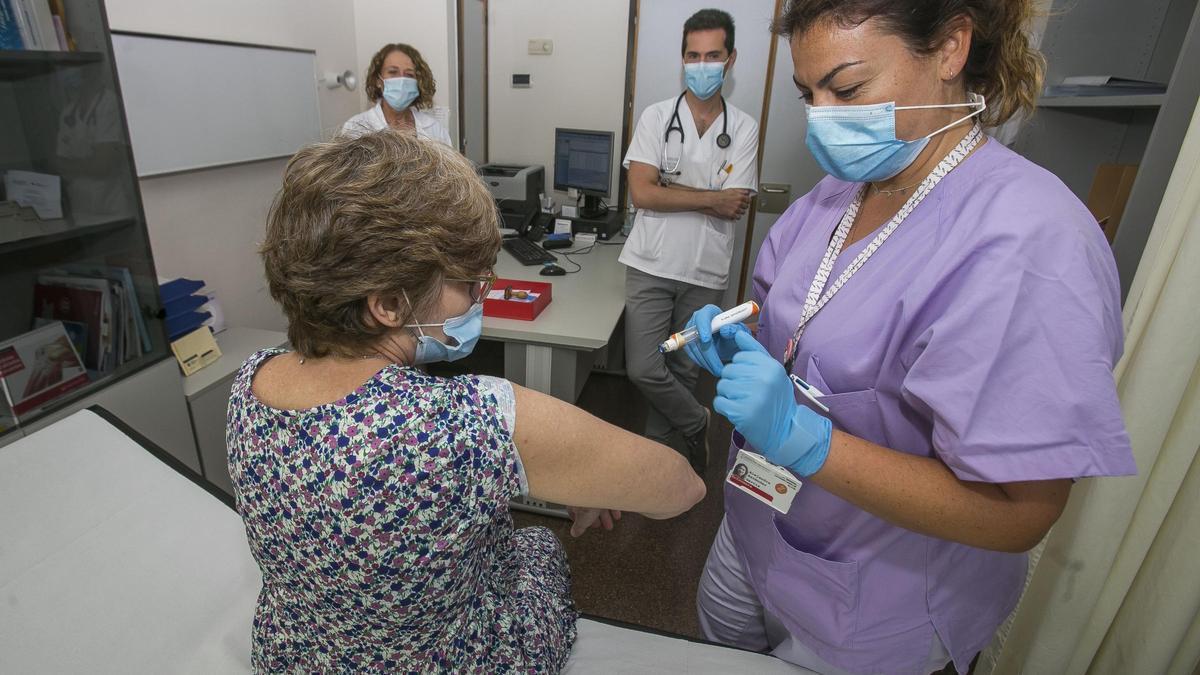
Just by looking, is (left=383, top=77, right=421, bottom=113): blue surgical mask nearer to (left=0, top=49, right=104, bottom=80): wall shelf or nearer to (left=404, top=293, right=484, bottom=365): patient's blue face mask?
(left=0, top=49, right=104, bottom=80): wall shelf

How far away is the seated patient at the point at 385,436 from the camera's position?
702mm

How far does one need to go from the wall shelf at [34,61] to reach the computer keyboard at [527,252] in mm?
1524

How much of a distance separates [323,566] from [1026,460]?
33.0 inches

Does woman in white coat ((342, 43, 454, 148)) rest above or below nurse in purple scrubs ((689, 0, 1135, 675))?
above

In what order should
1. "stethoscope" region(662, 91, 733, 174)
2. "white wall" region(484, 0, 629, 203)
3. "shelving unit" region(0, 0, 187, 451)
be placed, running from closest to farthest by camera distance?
"shelving unit" region(0, 0, 187, 451) → "stethoscope" region(662, 91, 733, 174) → "white wall" region(484, 0, 629, 203)

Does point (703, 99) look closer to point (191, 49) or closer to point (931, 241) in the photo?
point (931, 241)

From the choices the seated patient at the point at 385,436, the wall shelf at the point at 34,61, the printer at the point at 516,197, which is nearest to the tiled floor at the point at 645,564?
the seated patient at the point at 385,436

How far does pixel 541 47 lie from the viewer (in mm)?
3410

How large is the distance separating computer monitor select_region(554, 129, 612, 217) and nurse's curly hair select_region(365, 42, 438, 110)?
0.74 meters

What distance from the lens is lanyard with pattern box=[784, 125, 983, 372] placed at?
0.86m

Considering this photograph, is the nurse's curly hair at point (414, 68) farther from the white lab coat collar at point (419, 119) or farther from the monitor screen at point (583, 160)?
the monitor screen at point (583, 160)

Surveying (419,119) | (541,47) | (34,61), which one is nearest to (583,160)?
(541,47)

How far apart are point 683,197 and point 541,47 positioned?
1.78 m

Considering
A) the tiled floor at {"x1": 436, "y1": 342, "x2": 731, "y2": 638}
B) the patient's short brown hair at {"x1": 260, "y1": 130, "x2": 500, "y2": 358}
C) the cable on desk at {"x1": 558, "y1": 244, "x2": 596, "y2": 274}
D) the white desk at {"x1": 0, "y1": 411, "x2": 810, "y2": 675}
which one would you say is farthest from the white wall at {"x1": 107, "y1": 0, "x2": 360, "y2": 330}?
the patient's short brown hair at {"x1": 260, "y1": 130, "x2": 500, "y2": 358}
